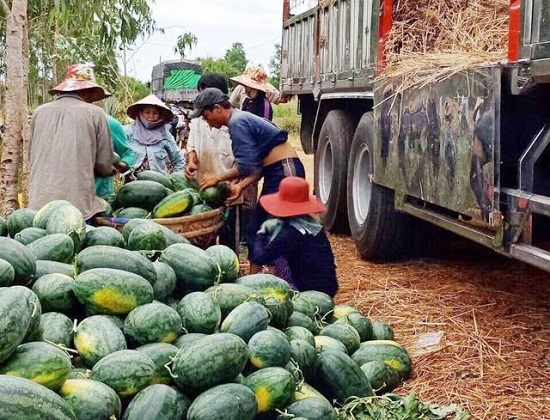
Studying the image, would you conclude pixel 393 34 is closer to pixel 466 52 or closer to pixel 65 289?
pixel 466 52

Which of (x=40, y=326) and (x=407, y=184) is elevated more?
(x=407, y=184)

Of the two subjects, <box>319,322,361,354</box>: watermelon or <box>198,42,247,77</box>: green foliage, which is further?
<box>198,42,247,77</box>: green foliage

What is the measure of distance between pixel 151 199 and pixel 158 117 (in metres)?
1.54

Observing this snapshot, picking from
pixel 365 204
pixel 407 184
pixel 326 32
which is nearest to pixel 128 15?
pixel 326 32

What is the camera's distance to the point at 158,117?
288 inches

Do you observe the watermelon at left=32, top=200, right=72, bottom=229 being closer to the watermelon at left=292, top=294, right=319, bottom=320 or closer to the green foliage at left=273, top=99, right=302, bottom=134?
the watermelon at left=292, top=294, right=319, bottom=320

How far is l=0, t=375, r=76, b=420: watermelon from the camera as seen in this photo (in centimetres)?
235

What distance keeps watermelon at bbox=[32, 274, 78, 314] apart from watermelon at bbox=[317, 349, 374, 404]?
1195 mm

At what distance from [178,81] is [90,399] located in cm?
2192

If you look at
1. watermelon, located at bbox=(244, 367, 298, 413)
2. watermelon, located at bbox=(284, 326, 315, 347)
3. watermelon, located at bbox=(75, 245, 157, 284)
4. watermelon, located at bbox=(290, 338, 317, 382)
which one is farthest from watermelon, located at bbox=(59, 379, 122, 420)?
watermelon, located at bbox=(284, 326, 315, 347)

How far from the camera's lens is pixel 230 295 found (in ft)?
12.4

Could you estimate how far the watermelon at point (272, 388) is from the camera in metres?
3.13

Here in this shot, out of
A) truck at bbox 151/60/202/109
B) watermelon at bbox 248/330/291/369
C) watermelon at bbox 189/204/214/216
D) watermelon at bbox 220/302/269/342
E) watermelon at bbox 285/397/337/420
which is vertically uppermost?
truck at bbox 151/60/202/109

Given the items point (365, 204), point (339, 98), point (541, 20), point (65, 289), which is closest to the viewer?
point (65, 289)
